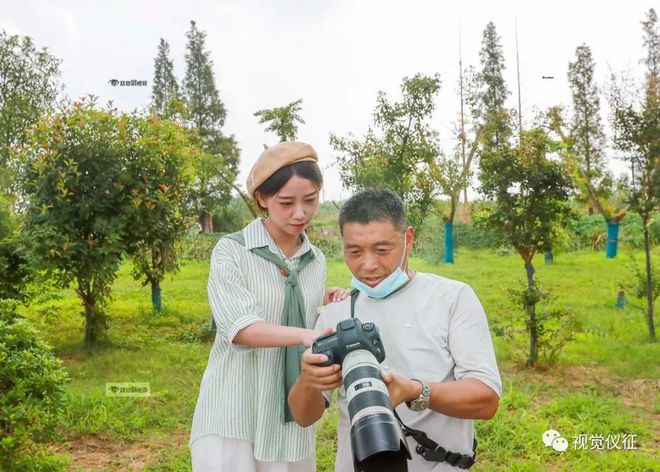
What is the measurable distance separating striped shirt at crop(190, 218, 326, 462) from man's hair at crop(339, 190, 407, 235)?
27 centimetres

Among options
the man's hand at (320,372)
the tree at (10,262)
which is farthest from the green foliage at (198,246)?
the man's hand at (320,372)

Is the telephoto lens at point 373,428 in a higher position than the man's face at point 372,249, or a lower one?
lower

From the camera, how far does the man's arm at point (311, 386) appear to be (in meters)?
0.92

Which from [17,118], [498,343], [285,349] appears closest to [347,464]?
[285,349]

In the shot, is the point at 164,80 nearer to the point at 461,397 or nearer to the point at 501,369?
the point at 501,369

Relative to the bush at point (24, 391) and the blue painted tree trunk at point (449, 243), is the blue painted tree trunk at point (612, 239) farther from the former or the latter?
the bush at point (24, 391)

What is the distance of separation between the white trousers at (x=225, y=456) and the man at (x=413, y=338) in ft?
0.87

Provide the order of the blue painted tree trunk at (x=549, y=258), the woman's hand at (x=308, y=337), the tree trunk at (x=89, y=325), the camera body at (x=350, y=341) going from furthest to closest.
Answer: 1. the blue painted tree trunk at (x=549, y=258)
2. the tree trunk at (x=89, y=325)
3. the woman's hand at (x=308, y=337)
4. the camera body at (x=350, y=341)

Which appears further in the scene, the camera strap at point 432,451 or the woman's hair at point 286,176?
the woman's hair at point 286,176

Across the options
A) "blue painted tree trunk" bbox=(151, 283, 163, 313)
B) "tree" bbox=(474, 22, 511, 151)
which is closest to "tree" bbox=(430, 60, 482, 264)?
"tree" bbox=(474, 22, 511, 151)

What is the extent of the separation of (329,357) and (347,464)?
12.9 inches

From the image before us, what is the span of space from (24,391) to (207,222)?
141 inches

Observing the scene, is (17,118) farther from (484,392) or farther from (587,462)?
(484,392)

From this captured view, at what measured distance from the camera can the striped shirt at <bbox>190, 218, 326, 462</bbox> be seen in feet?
4.39
